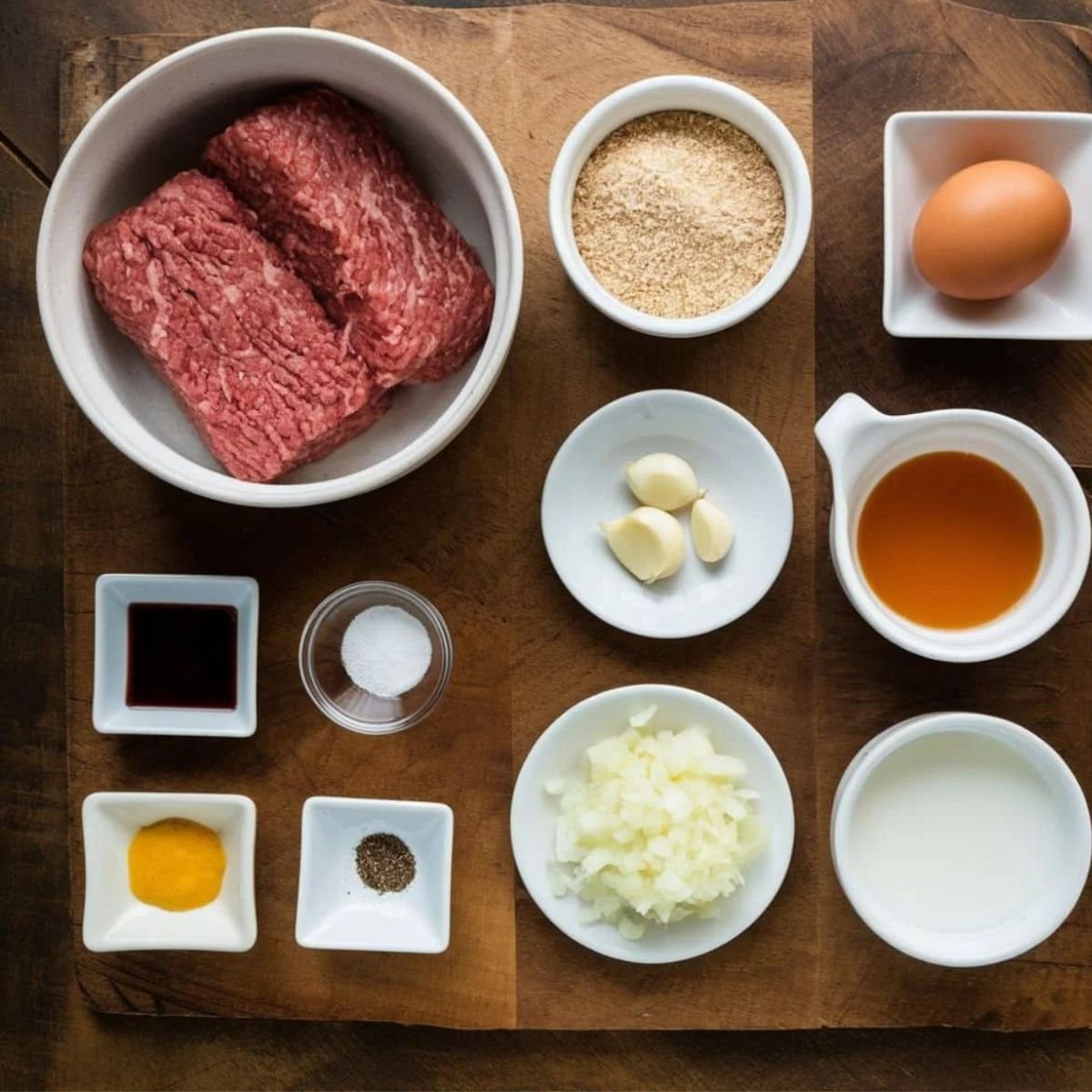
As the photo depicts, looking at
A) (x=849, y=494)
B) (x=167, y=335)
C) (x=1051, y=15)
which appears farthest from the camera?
(x=1051, y=15)

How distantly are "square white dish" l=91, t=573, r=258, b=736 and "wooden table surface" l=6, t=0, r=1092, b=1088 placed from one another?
212mm

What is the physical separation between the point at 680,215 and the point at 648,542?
427 mm

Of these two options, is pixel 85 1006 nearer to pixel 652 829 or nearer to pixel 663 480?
pixel 652 829

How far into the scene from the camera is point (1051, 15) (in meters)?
1.63

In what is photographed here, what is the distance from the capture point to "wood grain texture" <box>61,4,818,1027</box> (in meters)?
1.56

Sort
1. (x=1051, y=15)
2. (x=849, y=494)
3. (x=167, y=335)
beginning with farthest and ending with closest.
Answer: (x=1051, y=15)
(x=849, y=494)
(x=167, y=335)

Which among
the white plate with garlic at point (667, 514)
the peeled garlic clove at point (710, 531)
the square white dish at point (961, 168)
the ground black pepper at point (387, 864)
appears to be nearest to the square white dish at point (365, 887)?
the ground black pepper at point (387, 864)

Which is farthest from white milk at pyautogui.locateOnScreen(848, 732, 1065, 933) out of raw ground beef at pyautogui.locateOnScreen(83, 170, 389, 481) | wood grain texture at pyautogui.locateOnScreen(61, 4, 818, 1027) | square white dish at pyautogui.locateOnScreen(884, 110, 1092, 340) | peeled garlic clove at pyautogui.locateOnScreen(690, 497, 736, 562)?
raw ground beef at pyautogui.locateOnScreen(83, 170, 389, 481)

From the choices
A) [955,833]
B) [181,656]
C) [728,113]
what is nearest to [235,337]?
[181,656]

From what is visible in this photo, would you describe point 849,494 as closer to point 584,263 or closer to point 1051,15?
point 584,263

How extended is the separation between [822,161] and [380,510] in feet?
2.52

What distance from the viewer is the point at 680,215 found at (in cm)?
146

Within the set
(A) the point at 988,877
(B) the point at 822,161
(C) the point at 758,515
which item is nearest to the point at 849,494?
(C) the point at 758,515

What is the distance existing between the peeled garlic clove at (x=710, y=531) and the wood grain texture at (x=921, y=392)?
0.15 metres
